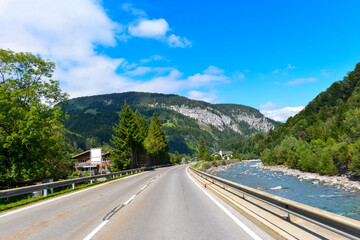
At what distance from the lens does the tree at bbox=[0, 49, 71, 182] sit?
17406 millimetres

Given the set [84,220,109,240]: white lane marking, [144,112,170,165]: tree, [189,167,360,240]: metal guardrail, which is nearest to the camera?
[189,167,360,240]: metal guardrail

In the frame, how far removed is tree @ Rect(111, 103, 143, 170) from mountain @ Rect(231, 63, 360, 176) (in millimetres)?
37192

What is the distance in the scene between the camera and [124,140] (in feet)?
149

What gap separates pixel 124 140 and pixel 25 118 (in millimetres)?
27716

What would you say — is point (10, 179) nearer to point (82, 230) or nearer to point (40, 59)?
point (40, 59)

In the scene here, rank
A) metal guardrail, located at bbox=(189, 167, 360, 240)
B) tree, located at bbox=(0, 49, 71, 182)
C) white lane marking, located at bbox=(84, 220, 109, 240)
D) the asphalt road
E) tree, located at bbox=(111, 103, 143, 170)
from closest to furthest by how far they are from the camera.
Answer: metal guardrail, located at bbox=(189, 167, 360, 240) → white lane marking, located at bbox=(84, 220, 109, 240) → the asphalt road → tree, located at bbox=(0, 49, 71, 182) → tree, located at bbox=(111, 103, 143, 170)

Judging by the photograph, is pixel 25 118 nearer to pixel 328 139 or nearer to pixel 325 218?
pixel 325 218

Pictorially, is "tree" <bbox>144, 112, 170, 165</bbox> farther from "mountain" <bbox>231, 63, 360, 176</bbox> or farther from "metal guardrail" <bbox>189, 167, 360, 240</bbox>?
"metal guardrail" <bbox>189, 167, 360, 240</bbox>

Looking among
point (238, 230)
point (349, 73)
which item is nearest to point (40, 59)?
point (238, 230)

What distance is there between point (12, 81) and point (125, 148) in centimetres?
2767

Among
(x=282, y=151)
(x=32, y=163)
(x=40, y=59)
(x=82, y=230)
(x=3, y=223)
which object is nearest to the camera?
(x=82, y=230)

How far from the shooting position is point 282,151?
228ft

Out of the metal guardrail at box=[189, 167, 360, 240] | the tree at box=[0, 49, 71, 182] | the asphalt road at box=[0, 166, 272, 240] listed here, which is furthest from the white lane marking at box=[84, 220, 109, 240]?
the tree at box=[0, 49, 71, 182]

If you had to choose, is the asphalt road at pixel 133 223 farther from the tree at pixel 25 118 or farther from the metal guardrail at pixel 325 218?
the tree at pixel 25 118
